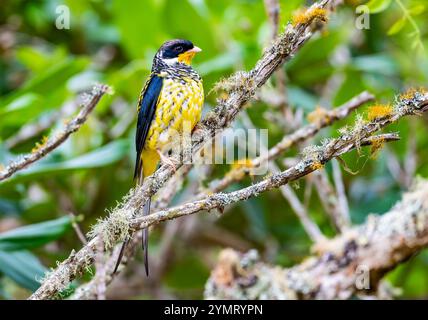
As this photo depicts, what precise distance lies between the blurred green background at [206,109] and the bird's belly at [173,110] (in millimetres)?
489

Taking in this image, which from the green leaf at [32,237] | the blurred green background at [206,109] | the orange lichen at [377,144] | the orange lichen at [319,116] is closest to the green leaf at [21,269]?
the green leaf at [32,237]

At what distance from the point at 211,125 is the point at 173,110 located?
71cm

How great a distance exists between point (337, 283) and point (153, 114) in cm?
116

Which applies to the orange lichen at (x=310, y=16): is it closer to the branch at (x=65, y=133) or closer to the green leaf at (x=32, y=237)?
the branch at (x=65, y=133)

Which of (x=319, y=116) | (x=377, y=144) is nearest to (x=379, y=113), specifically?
(x=377, y=144)

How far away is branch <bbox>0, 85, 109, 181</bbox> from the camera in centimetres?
271

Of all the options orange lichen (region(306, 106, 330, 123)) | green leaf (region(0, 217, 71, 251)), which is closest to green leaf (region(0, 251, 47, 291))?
green leaf (region(0, 217, 71, 251))

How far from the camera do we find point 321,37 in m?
4.45

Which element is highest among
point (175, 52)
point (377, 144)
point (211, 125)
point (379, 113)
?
point (175, 52)

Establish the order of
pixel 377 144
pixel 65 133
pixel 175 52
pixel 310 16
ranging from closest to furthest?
pixel 377 144 → pixel 310 16 → pixel 65 133 → pixel 175 52

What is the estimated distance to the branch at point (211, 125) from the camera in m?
2.35

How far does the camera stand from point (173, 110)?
325cm

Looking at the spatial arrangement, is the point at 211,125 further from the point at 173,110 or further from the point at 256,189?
the point at 173,110

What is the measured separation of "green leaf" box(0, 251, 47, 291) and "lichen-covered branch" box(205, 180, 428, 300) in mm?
790
